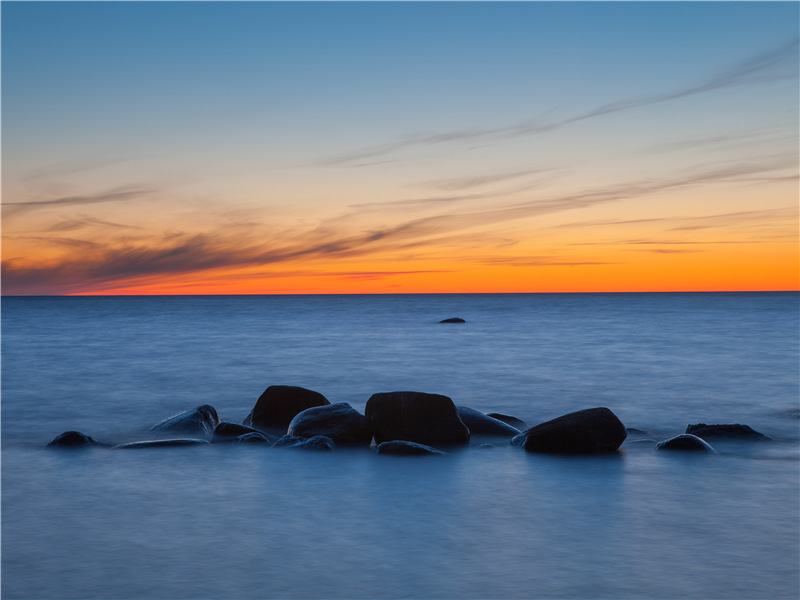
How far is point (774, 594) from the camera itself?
5.21 meters

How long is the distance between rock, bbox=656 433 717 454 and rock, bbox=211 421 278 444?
562 centimetres

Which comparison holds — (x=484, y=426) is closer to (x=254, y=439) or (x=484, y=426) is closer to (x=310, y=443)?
(x=310, y=443)

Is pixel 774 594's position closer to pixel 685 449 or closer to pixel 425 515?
pixel 425 515

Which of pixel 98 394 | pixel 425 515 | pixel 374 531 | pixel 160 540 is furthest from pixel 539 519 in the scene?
pixel 98 394

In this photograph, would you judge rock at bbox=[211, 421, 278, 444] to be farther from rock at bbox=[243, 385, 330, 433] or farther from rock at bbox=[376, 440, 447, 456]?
rock at bbox=[376, 440, 447, 456]

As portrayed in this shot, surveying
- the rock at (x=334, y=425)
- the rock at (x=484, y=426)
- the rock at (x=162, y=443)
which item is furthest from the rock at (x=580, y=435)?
the rock at (x=162, y=443)

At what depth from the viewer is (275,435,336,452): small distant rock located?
31.7 feet

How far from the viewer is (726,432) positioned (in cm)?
1050

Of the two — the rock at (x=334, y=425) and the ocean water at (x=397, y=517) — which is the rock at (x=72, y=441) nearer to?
the ocean water at (x=397, y=517)

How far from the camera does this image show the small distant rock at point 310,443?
967 centimetres

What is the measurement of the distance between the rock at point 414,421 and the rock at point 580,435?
1.09 m

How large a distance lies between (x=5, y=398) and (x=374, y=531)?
12.5 metres

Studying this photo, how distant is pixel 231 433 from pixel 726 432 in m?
7.51

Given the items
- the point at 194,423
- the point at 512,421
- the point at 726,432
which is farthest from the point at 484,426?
the point at 194,423
